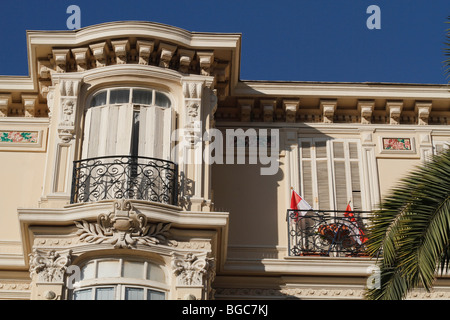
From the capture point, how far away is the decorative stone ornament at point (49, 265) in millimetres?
16375

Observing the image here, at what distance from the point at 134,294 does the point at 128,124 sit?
3537 millimetres

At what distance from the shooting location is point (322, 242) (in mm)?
18438

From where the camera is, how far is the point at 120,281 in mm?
16312

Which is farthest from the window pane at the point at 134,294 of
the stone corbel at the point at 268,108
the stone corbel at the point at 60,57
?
the stone corbel at the point at 268,108

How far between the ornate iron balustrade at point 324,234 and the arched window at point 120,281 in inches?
113

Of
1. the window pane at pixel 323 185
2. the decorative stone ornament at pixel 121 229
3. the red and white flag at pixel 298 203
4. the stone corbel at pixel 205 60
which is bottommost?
Result: the decorative stone ornament at pixel 121 229

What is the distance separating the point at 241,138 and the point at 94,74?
3.18m

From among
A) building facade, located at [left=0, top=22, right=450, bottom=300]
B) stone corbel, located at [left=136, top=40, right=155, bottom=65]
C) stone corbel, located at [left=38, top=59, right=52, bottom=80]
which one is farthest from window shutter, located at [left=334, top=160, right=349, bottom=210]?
stone corbel, located at [left=38, top=59, right=52, bottom=80]

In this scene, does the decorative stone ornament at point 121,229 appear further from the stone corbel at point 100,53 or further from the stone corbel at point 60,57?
the stone corbel at point 60,57

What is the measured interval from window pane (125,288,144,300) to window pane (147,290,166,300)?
123mm

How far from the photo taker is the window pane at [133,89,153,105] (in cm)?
1880

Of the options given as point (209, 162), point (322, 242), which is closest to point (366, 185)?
point (322, 242)
